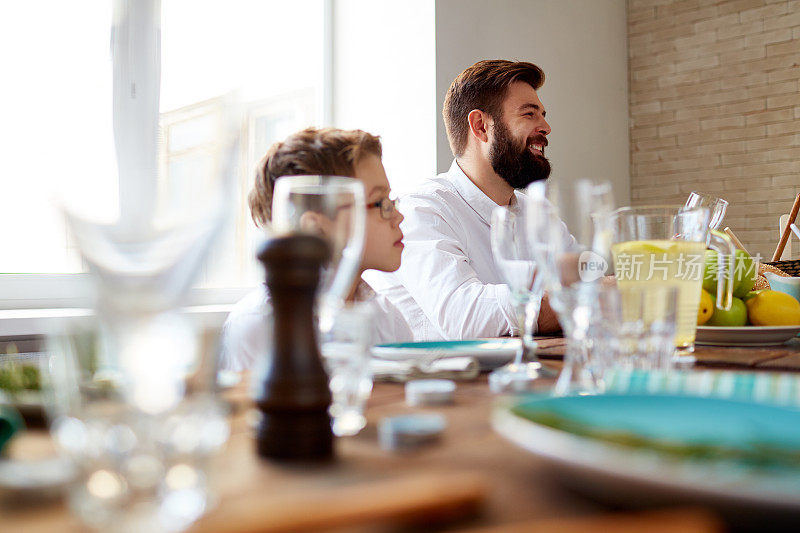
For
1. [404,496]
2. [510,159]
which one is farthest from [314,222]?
[510,159]

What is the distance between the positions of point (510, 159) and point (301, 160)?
154 cm

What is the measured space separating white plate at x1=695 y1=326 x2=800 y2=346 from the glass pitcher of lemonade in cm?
12

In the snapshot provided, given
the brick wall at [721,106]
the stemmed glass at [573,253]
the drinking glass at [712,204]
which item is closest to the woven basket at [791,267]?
the drinking glass at [712,204]

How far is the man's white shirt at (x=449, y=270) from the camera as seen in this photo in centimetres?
182

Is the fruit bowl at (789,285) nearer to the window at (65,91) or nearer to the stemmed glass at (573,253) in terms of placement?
the stemmed glass at (573,253)

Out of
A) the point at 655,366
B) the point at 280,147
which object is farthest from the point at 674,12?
the point at 655,366

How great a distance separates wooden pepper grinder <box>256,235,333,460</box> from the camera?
0.49 meters

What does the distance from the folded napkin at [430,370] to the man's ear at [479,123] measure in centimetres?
200

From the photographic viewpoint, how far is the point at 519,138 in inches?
108

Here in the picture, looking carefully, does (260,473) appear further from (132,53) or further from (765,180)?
(765,180)

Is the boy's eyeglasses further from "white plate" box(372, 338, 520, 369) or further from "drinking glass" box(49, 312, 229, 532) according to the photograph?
"drinking glass" box(49, 312, 229, 532)

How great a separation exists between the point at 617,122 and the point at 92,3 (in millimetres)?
3241

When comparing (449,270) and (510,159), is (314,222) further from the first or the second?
(510,159)

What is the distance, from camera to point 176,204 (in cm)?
40
